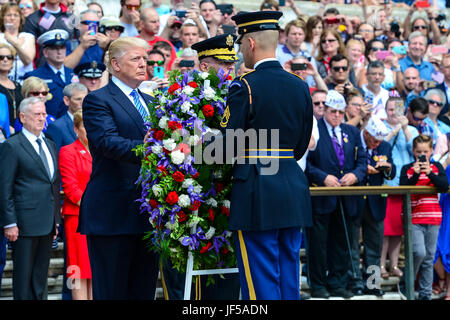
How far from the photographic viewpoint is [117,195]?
193 inches

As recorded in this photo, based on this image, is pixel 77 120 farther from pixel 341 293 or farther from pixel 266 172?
pixel 266 172

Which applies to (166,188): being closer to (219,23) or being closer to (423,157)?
(423,157)

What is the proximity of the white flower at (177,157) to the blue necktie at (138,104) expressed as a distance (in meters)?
0.40

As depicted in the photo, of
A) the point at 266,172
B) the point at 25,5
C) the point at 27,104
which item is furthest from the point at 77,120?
the point at 25,5

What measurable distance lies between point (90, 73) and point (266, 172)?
4.53m

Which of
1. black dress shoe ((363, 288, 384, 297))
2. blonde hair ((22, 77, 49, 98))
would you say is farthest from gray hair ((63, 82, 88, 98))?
black dress shoe ((363, 288, 384, 297))

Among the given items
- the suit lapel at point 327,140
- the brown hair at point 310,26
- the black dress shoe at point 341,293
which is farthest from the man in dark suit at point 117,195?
the brown hair at point 310,26

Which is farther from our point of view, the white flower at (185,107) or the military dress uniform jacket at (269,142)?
the white flower at (185,107)

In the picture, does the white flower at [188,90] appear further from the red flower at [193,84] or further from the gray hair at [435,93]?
the gray hair at [435,93]

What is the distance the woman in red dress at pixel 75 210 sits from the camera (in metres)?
7.16

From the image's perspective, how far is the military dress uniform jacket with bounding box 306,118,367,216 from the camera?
313 inches

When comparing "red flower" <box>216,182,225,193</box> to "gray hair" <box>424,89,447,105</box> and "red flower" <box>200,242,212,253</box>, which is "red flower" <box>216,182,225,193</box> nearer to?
"red flower" <box>200,242,212,253</box>

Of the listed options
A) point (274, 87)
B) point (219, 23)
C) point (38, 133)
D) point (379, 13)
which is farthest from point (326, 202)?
point (379, 13)

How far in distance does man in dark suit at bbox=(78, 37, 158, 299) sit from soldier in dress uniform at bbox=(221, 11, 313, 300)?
713 millimetres
